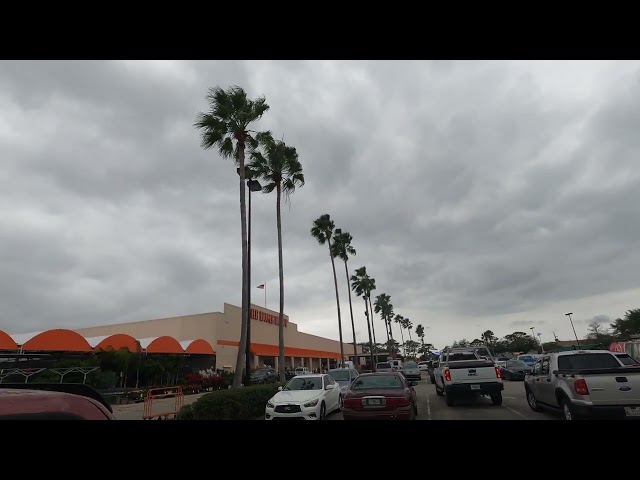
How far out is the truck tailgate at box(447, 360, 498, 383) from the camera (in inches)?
534

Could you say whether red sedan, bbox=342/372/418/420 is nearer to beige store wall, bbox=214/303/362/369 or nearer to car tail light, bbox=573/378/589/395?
car tail light, bbox=573/378/589/395

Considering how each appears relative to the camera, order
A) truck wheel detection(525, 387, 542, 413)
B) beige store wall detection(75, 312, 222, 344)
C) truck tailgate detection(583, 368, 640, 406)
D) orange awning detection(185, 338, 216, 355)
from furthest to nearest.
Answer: beige store wall detection(75, 312, 222, 344) → orange awning detection(185, 338, 216, 355) → truck wheel detection(525, 387, 542, 413) → truck tailgate detection(583, 368, 640, 406)

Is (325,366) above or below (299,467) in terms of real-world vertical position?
above

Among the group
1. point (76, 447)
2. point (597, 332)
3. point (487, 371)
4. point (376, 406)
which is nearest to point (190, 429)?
point (76, 447)

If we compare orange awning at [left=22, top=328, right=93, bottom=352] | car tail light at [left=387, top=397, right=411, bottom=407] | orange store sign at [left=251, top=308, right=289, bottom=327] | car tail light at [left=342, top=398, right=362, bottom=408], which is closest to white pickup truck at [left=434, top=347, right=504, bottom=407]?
car tail light at [left=387, top=397, right=411, bottom=407]

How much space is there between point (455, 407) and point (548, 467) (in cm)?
1459

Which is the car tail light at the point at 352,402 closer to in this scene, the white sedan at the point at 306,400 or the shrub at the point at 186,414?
the white sedan at the point at 306,400

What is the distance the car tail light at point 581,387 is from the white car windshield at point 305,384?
7463 millimetres

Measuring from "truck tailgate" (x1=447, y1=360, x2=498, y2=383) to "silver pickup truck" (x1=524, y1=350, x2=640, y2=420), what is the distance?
2.41 meters

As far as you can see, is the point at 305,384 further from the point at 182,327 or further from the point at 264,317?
the point at 264,317

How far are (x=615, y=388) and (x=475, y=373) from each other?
5.90 m

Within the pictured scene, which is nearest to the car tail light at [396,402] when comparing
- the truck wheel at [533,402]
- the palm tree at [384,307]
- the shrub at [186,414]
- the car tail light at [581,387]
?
the car tail light at [581,387]
